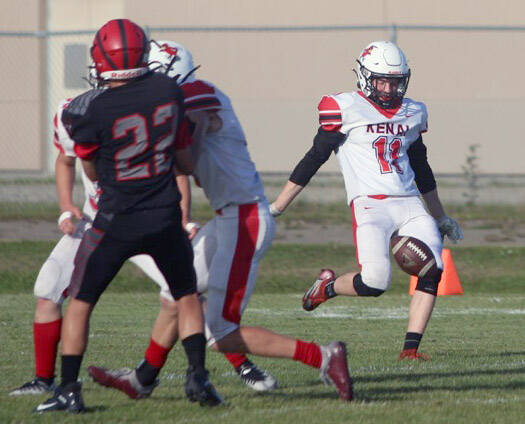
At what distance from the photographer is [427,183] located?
23.5ft

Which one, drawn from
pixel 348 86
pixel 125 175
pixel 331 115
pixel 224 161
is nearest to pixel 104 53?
pixel 125 175

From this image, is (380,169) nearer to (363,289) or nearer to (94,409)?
(363,289)

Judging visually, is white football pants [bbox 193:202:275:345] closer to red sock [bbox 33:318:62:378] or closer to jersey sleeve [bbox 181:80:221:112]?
jersey sleeve [bbox 181:80:221:112]

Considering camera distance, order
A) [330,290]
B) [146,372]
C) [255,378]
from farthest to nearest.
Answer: [330,290] → [255,378] → [146,372]

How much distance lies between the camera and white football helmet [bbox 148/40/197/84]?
5.17 m

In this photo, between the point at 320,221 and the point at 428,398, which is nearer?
the point at 428,398

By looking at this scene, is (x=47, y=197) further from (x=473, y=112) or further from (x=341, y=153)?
(x=341, y=153)

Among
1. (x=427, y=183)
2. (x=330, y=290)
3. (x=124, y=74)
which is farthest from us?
(x=330, y=290)

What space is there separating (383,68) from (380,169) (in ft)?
1.91

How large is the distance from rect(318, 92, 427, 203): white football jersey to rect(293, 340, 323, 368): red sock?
1.84m

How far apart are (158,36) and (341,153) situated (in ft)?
29.8

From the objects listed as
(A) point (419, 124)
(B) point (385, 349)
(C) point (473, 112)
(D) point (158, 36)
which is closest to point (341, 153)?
(A) point (419, 124)

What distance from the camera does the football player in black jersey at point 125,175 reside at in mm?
4762

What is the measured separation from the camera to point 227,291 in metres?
5.14
